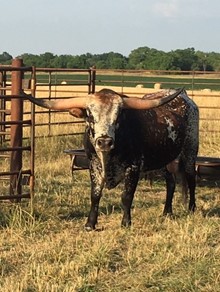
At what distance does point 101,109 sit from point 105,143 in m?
0.39

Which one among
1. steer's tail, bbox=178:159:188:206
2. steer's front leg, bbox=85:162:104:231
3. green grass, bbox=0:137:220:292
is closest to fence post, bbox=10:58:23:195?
green grass, bbox=0:137:220:292

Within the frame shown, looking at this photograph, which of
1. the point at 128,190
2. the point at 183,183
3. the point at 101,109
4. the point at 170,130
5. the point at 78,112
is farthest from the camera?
the point at 183,183

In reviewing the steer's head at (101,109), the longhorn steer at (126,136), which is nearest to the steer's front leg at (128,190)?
the longhorn steer at (126,136)

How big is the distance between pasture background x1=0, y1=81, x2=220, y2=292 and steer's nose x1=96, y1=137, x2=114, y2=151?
925mm

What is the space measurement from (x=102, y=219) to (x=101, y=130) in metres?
1.60

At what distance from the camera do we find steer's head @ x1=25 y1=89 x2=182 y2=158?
6699 millimetres

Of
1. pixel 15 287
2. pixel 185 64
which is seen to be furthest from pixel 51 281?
pixel 185 64

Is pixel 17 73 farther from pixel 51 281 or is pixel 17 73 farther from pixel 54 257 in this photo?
pixel 51 281

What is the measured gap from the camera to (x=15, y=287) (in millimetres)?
5059

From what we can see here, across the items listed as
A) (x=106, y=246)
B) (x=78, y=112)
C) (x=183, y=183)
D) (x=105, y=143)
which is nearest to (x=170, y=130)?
(x=183, y=183)

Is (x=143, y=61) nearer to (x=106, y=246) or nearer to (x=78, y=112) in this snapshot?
(x=78, y=112)

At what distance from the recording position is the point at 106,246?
6.11 m

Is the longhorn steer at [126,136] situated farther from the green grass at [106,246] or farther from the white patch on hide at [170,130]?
the green grass at [106,246]

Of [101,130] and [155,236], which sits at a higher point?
[101,130]
